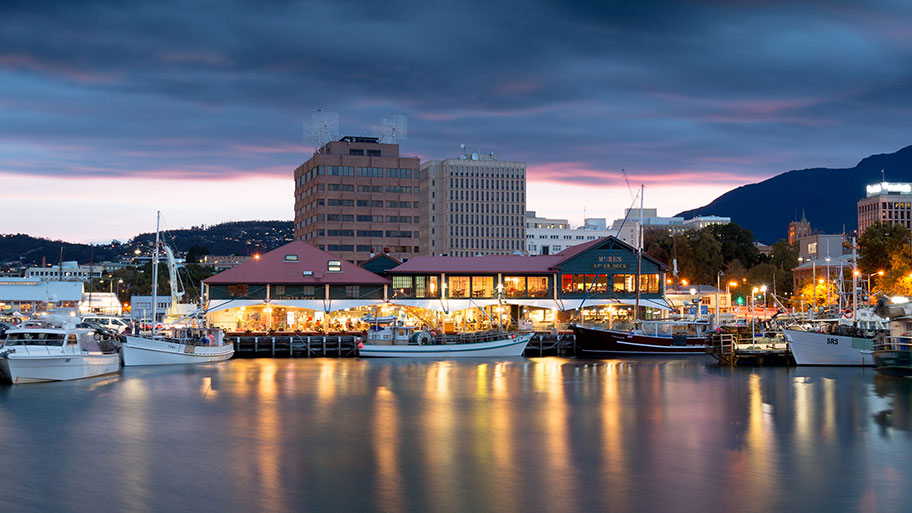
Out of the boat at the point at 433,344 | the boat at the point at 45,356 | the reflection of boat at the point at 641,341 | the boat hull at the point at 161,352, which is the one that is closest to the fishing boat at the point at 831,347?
the reflection of boat at the point at 641,341

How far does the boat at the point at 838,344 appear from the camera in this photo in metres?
67.8

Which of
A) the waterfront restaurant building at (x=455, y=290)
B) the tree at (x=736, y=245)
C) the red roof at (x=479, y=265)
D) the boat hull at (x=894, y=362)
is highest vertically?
the tree at (x=736, y=245)

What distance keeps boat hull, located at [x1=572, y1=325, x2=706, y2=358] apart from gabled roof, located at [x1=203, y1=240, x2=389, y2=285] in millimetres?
21402

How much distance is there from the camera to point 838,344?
68.1m

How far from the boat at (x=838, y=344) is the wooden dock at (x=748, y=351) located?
1.40m

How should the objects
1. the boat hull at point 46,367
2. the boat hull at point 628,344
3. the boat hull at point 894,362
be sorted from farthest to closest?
1. the boat hull at point 628,344
2. the boat hull at point 894,362
3. the boat hull at point 46,367

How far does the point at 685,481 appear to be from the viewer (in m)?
30.4

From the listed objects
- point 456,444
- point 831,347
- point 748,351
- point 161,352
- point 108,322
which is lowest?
point 456,444

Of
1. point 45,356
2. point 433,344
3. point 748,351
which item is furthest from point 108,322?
point 748,351

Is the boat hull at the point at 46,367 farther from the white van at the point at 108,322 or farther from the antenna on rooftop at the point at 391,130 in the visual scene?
the antenna on rooftop at the point at 391,130

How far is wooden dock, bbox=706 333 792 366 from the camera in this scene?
70.4m

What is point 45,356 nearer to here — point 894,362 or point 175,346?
point 175,346

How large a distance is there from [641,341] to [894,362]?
24048mm

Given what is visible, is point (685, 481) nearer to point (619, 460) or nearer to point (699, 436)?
point (619, 460)
